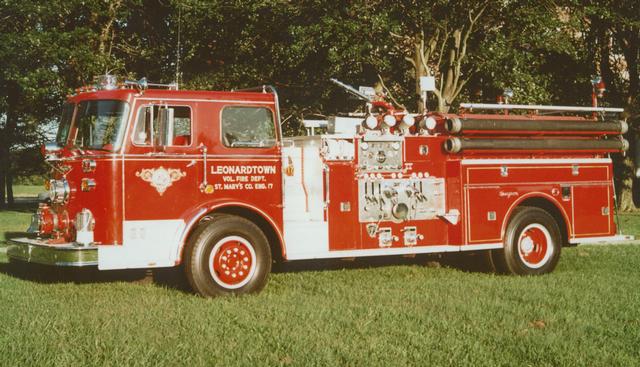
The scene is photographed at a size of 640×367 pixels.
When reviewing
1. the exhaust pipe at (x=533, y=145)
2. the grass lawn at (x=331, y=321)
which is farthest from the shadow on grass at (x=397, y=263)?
the exhaust pipe at (x=533, y=145)

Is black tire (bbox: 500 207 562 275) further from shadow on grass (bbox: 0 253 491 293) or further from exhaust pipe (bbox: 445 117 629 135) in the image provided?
exhaust pipe (bbox: 445 117 629 135)

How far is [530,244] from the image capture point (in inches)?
474

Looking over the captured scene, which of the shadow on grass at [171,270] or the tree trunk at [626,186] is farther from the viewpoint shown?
the tree trunk at [626,186]

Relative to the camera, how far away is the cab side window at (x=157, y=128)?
31.0 feet

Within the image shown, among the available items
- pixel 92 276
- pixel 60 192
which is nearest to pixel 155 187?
pixel 60 192

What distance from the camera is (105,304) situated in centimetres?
906

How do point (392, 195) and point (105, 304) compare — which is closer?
point (105, 304)

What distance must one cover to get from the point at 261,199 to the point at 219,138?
2.95 ft

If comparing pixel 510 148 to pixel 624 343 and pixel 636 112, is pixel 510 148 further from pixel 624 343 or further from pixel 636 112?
pixel 636 112

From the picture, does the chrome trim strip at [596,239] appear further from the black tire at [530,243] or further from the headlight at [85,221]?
the headlight at [85,221]

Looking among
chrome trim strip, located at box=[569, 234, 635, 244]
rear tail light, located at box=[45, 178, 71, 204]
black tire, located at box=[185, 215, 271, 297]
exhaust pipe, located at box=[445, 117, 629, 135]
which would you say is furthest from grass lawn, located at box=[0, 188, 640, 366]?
exhaust pipe, located at box=[445, 117, 629, 135]

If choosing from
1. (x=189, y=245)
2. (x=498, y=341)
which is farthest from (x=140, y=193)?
(x=498, y=341)

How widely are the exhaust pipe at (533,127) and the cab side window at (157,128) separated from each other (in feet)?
12.7

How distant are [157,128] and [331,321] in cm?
321
